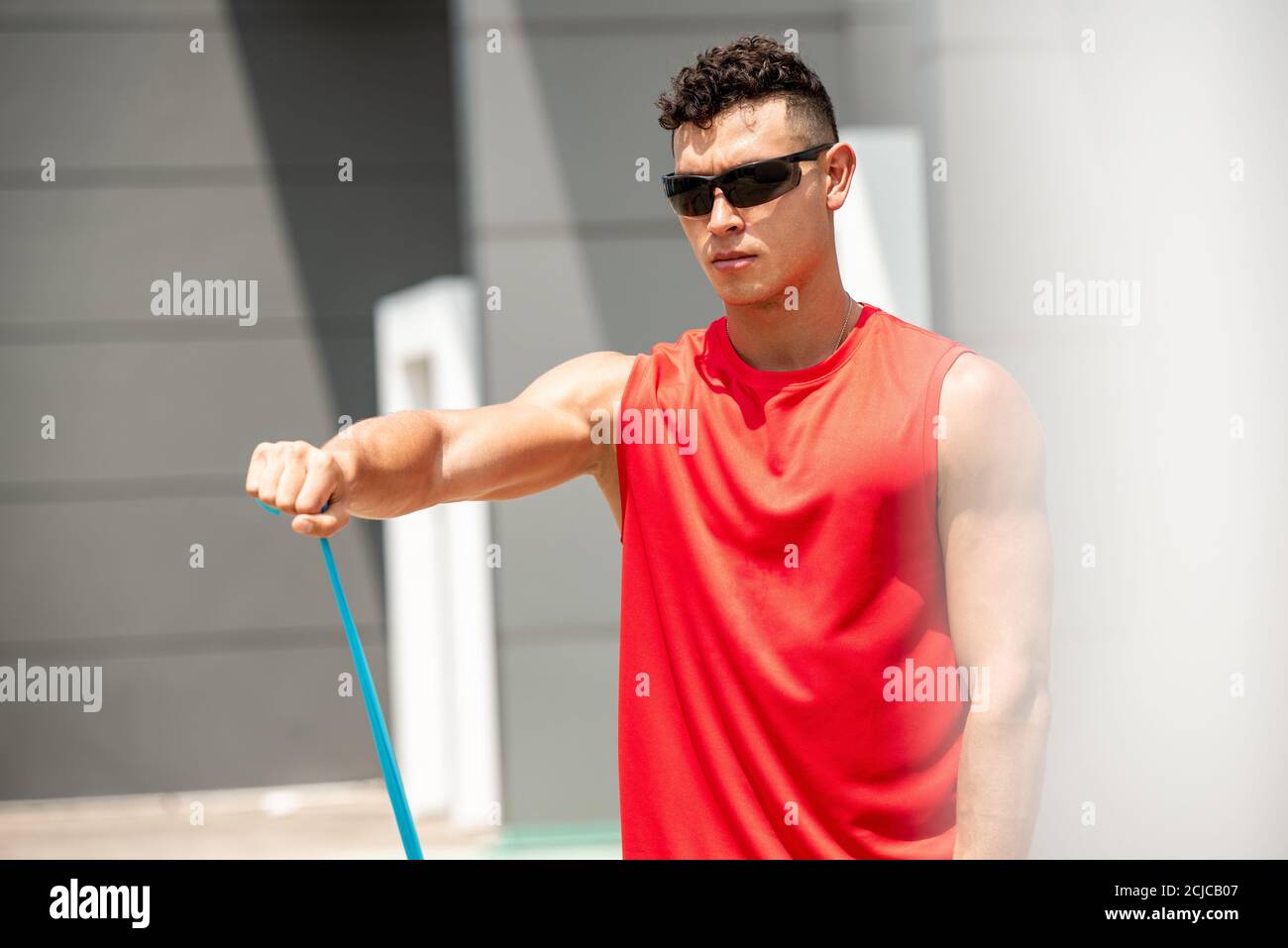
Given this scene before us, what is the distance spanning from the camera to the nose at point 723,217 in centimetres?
205

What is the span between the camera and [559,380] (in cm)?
228

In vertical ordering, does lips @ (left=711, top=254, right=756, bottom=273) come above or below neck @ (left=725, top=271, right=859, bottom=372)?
above

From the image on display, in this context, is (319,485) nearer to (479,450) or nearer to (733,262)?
(479,450)

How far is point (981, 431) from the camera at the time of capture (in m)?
1.99

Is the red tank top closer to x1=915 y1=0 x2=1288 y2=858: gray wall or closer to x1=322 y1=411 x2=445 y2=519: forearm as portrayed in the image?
x1=322 y1=411 x2=445 y2=519: forearm

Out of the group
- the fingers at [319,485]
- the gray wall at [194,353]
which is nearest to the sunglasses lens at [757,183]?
the fingers at [319,485]

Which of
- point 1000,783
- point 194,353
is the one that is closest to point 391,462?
point 1000,783

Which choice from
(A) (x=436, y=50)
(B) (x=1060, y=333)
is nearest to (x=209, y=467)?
(A) (x=436, y=50)

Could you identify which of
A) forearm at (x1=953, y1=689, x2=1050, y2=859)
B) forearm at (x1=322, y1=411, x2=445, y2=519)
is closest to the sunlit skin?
forearm at (x1=322, y1=411, x2=445, y2=519)

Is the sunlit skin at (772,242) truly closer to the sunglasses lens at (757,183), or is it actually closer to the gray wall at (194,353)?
the sunglasses lens at (757,183)

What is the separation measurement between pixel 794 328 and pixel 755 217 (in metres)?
0.18

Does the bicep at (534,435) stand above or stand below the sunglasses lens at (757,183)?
below

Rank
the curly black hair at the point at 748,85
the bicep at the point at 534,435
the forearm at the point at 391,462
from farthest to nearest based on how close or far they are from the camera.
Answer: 1. the bicep at the point at 534,435
2. the curly black hair at the point at 748,85
3. the forearm at the point at 391,462

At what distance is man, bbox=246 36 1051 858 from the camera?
1975 mm
